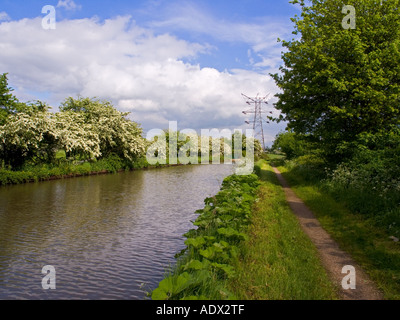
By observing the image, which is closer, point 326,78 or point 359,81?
point 359,81

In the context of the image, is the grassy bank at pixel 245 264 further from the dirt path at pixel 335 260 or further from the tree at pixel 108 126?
the tree at pixel 108 126

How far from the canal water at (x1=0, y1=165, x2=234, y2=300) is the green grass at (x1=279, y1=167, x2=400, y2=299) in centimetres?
452

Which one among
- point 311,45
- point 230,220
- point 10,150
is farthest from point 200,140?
point 230,220

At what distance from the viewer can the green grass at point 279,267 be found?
5793 mm

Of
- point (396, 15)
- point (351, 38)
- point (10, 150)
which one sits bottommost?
point (10, 150)

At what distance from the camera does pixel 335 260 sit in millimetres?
7758

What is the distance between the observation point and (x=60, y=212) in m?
15.2

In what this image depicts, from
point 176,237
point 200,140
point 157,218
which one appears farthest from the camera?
point 200,140

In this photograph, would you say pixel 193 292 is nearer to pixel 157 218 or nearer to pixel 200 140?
pixel 157 218

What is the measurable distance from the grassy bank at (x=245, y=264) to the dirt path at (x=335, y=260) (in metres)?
0.23

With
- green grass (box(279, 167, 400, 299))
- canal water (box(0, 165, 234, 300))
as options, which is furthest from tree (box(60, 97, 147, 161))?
green grass (box(279, 167, 400, 299))

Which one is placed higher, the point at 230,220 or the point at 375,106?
the point at 375,106

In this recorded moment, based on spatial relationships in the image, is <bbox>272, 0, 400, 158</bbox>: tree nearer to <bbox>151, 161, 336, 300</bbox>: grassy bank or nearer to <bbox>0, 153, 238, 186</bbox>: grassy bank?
<bbox>151, 161, 336, 300</bbox>: grassy bank

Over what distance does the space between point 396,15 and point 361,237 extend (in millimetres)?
14968
